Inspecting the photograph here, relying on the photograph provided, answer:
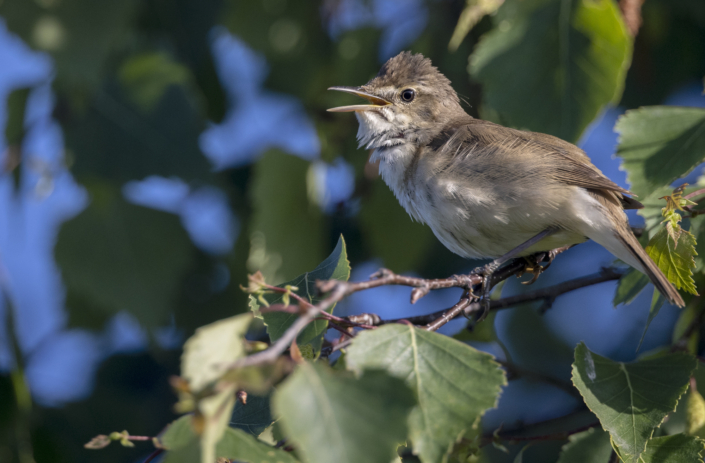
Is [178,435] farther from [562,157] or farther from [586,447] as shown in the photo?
[562,157]

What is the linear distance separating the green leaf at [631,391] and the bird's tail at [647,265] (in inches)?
7.3

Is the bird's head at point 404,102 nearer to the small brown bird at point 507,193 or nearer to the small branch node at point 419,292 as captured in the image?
the small brown bird at point 507,193

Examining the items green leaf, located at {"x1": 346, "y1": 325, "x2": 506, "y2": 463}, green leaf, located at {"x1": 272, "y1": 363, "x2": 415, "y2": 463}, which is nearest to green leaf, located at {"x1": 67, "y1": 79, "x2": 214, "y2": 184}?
green leaf, located at {"x1": 346, "y1": 325, "x2": 506, "y2": 463}

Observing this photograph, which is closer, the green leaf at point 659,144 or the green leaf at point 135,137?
the green leaf at point 659,144

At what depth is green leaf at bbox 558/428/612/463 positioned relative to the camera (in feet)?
5.95

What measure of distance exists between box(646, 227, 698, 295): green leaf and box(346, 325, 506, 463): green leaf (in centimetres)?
66

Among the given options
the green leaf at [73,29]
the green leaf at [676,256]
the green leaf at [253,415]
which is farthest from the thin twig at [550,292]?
the green leaf at [73,29]

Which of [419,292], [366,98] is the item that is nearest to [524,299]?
[419,292]

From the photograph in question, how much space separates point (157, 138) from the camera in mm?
3211

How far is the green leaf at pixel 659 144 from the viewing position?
1963 millimetres

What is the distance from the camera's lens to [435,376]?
1318 millimetres

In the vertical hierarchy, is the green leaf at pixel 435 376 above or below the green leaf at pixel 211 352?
below

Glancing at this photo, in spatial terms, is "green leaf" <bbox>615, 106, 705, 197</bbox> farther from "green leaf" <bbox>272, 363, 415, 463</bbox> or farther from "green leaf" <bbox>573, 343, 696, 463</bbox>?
"green leaf" <bbox>272, 363, 415, 463</bbox>

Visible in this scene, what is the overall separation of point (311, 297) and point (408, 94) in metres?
1.71
